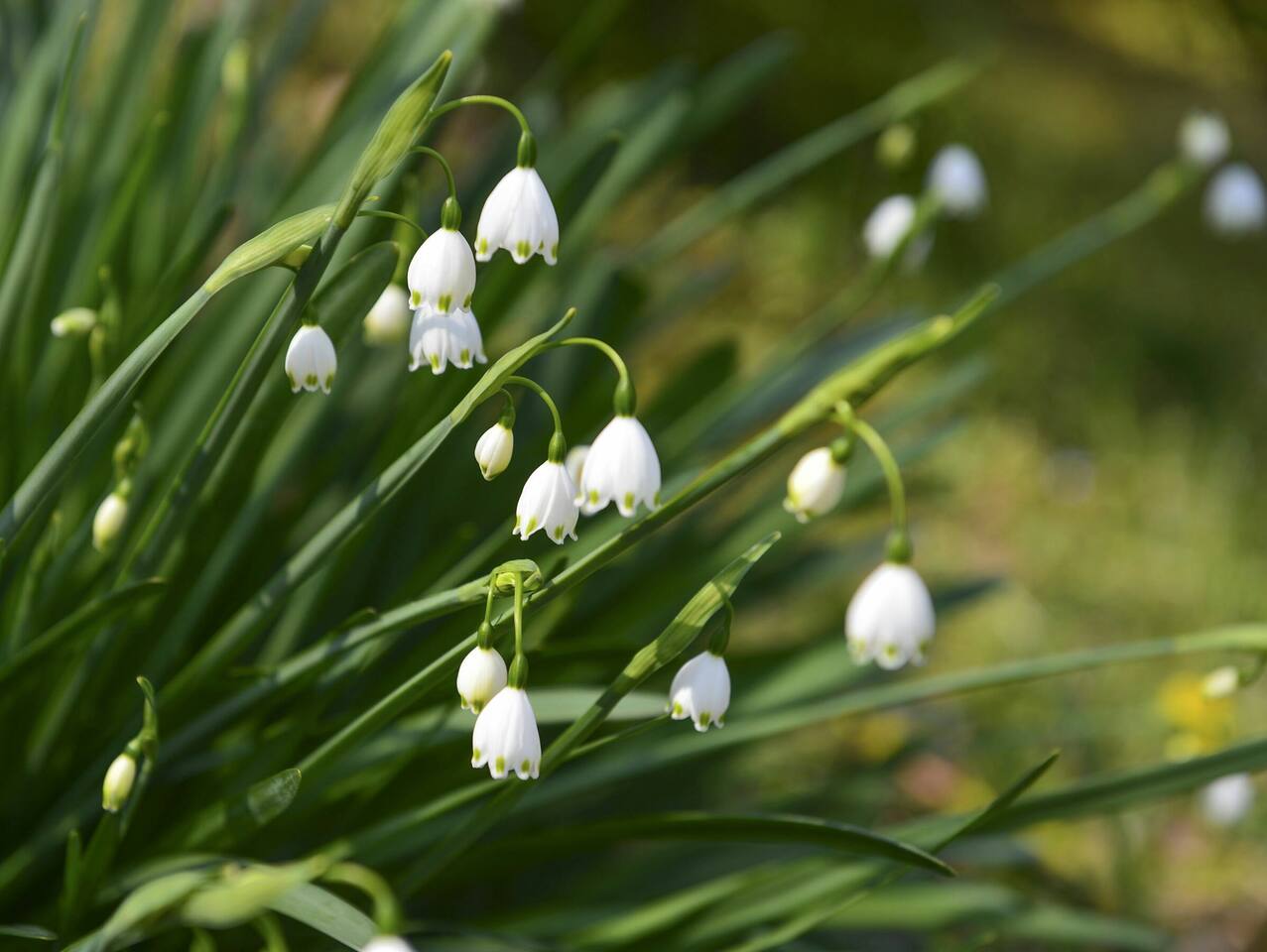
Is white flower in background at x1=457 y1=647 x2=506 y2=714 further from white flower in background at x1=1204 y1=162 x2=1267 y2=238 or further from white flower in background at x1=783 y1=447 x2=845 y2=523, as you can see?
white flower in background at x1=1204 y1=162 x2=1267 y2=238

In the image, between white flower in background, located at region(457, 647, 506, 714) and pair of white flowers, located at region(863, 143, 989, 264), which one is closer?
white flower in background, located at region(457, 647, 506, 714)

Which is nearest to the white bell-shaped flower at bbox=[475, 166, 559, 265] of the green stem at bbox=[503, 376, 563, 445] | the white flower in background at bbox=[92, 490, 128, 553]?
the green stem at bbox=[503, 376, 563, 445]

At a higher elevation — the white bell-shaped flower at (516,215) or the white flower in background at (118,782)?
the white bell-shaped flower at (516,215)

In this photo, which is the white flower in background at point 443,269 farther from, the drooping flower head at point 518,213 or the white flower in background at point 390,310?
the white flower in background at point 390,310

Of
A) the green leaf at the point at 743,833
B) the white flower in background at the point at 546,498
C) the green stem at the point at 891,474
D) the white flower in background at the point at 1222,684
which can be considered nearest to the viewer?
the green stem at the point at 891,474

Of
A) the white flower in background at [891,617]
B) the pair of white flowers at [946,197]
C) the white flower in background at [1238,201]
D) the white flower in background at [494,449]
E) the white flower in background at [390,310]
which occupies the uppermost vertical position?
the white flower in background at [1238,201]

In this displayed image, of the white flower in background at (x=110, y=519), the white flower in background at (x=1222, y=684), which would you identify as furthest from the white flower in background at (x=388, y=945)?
the white flower in background at (x=1222, y=684)

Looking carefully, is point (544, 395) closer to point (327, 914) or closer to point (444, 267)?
point (444, 267)
